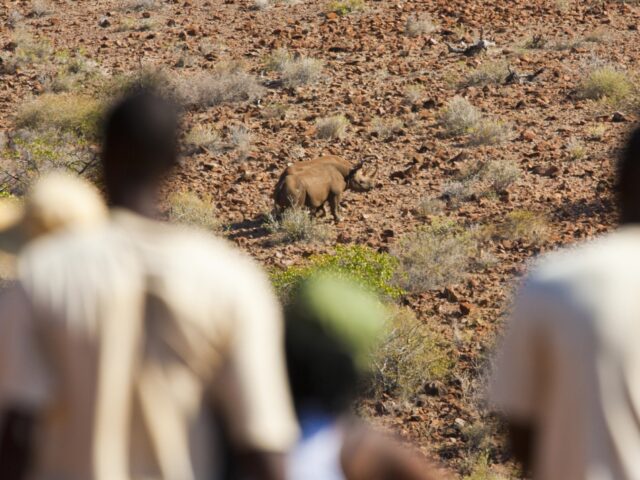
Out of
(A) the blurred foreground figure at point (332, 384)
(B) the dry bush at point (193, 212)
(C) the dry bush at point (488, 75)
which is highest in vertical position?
(A) the blurred foreground figure at point (332, 384)

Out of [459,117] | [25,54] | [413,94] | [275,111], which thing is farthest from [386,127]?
[25,54]

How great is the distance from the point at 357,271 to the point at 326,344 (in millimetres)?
6715

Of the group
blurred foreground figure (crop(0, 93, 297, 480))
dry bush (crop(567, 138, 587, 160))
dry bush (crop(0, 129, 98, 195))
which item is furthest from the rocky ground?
blurred foreground figure (crop(0, 93, 297, 480))

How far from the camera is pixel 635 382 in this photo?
7.18 ft

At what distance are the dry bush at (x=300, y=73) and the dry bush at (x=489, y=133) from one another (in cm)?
318

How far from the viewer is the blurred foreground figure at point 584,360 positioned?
2182 mm

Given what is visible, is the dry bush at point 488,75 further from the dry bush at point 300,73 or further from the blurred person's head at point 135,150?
the blurred person's head at point 135,150

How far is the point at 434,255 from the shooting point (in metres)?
10.2

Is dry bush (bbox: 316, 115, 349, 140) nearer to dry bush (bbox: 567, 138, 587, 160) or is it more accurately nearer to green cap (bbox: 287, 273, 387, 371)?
dry bush (bbox: 567, 138, 587, 160)

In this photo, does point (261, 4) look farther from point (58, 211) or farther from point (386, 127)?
point (58, 211)

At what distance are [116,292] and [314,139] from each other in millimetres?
12056

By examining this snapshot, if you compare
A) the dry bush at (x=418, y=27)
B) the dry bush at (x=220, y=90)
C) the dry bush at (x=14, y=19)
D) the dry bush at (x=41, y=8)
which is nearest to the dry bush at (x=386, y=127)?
the dry bush at (x=220, y=90)

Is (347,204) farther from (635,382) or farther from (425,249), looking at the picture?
(635,382)

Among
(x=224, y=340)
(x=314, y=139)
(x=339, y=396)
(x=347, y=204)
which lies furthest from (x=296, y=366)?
(x=314, y=139)
